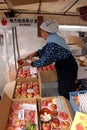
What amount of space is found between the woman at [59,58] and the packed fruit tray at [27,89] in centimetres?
27

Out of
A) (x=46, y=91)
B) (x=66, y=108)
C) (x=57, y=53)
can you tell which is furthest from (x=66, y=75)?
(x=66, y=108)

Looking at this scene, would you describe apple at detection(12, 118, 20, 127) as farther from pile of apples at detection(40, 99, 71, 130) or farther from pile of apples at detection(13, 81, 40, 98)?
pile of apples at detection(13, 81, 40, 98)

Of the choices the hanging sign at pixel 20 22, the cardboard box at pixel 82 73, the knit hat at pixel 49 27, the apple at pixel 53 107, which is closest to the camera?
the apple at pixel 53 107

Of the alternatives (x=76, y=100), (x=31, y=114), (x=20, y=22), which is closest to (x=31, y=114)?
(x=31, y=114)

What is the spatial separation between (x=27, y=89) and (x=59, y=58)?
489mm

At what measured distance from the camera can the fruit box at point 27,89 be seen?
236 centimetres

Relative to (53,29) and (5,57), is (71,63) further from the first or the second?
(5,57)

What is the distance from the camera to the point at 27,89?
2.56 meters

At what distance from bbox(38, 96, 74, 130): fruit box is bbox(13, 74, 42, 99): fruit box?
39 centimetres

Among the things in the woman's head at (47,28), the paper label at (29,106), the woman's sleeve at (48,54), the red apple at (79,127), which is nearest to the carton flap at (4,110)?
the paper label at (29,106)

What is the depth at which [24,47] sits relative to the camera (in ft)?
14.4

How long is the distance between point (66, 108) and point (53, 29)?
112 centimetres

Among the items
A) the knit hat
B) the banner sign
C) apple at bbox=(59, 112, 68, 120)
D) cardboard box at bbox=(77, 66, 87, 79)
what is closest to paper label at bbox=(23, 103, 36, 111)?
apple at bbox=(59, 112, 68, 120)

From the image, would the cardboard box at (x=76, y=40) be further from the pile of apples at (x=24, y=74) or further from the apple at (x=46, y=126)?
the apple at (x=46, y=126)
